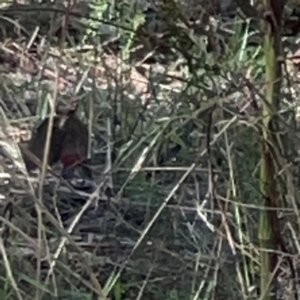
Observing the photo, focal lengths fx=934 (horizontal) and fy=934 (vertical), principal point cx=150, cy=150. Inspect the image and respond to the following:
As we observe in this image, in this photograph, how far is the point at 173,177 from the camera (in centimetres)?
221

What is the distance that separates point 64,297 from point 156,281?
0.60 feet

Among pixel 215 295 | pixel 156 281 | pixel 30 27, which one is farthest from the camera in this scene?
pixel 30 27

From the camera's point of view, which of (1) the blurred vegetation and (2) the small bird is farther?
(2) the small bird

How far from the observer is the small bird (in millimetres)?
2100

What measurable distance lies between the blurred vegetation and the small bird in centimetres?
6

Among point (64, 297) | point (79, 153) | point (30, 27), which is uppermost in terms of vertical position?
point (30, 27)

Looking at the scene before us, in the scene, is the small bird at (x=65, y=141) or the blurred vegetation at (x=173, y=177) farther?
the small bird at (x=65, y=141)

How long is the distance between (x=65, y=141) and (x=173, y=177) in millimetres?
270

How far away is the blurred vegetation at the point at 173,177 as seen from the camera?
1.49m

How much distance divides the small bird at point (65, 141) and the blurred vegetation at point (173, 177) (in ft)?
0.19

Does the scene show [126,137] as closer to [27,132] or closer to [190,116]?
[27,132]

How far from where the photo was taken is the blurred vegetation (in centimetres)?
149

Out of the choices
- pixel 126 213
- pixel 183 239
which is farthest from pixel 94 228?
pixel 183 239

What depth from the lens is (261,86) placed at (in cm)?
155
